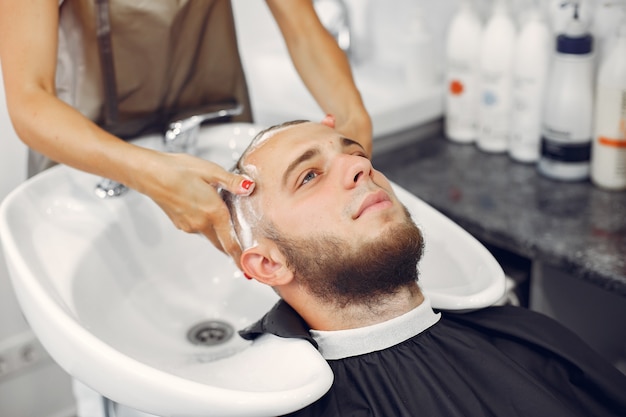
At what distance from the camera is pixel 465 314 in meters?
1.42

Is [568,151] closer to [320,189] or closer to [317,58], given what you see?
[317,58]

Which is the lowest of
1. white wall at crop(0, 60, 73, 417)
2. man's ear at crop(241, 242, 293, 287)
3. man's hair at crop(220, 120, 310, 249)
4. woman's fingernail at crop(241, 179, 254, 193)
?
white wall at crop(0, 60, 73, 417)

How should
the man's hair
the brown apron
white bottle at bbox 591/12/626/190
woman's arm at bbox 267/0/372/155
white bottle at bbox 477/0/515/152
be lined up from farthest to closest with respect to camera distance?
white bottle at bbox 477/0/515/152, white bottle at bbox 591/12/626/190, woman's arm at bbox 267/0/372/155, the brown apron, the man's hair

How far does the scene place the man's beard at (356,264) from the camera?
1301 mm

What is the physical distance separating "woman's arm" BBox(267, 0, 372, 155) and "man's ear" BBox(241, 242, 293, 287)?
41 centimetres

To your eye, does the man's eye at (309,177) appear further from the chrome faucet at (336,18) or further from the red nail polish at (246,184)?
the chrome faucet at (336,18)

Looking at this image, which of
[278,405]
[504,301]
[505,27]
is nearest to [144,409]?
[278,405]

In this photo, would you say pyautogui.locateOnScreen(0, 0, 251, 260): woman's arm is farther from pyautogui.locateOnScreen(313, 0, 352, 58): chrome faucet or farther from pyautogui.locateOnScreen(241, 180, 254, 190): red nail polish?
pyautogui.locateOnScreen(313, 0, 352, 58): chrome faucet

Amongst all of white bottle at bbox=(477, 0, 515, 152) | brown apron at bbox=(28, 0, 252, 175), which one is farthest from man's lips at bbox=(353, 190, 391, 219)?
white bottle at bbox=(477, 0, 515, 152)

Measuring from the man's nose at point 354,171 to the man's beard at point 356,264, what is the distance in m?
0.10

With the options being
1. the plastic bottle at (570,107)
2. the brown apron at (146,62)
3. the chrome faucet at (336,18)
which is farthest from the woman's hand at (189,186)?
the chrome faucet at (336,18)

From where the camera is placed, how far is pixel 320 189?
1338 mm

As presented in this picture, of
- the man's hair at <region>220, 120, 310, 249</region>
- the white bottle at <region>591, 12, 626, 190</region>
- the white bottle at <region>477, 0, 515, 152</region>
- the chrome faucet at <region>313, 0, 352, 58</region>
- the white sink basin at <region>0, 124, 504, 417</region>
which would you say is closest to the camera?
the white sink basin at <region>0, 124, 504, 417</region>

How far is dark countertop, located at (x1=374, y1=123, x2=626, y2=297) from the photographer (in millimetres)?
1643
